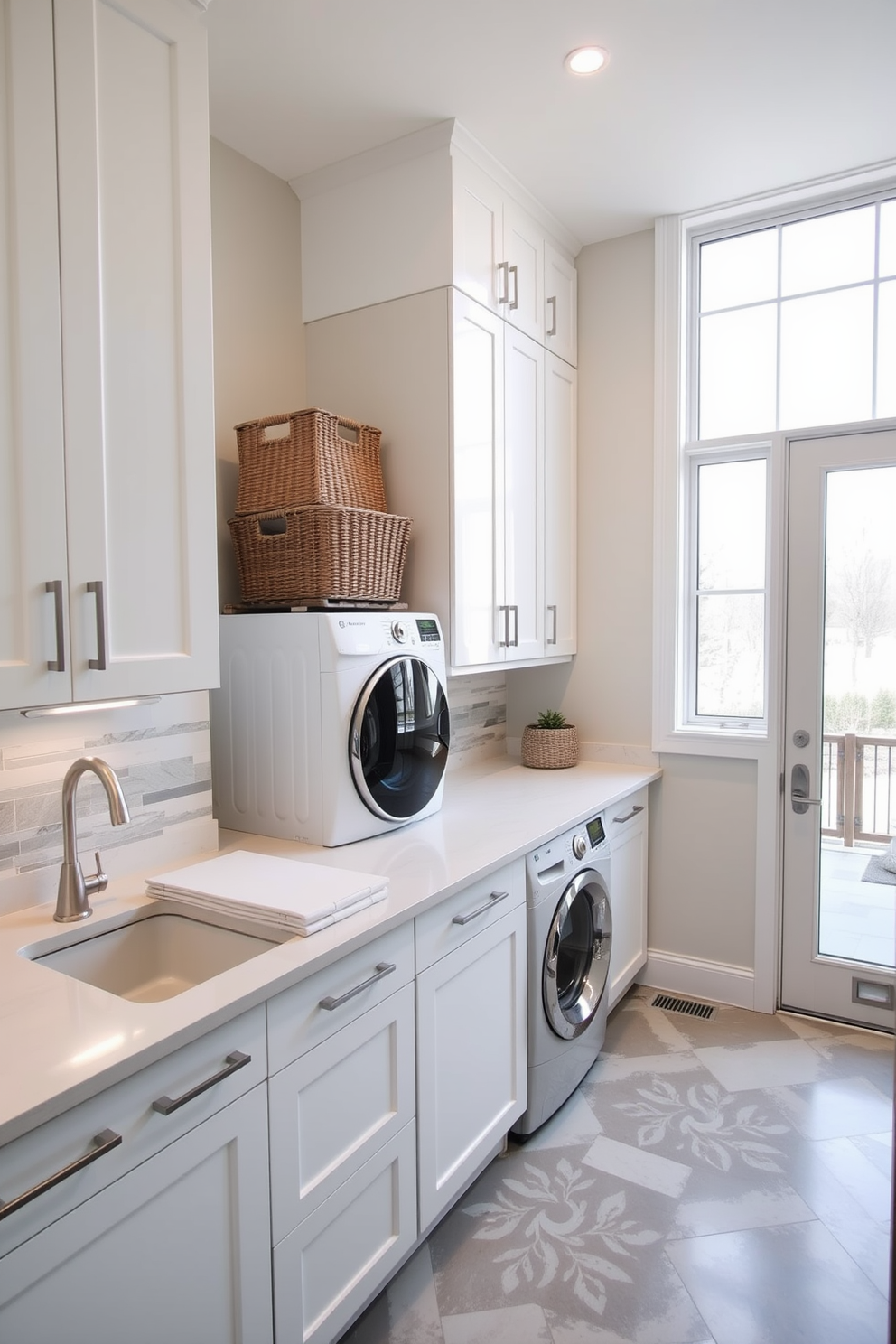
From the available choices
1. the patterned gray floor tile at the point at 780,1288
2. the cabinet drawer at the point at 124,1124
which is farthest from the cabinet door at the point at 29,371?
the patterned gray floor tile at the point at 780,1288

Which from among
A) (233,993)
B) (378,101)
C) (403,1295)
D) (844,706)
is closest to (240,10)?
(378,101)

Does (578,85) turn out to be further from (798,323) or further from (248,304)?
(798,323)

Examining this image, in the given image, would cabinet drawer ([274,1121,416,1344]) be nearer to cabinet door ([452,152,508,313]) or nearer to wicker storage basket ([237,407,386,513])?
wicker storage basket ([237,407,386,513])

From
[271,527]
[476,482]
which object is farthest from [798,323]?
[271,527]

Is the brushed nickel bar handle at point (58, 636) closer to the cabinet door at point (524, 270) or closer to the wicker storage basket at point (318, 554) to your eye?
the wicker storage basket at point (318, 554)

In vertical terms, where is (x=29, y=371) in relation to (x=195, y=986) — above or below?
above

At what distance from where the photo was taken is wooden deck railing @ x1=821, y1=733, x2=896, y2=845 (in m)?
2.56

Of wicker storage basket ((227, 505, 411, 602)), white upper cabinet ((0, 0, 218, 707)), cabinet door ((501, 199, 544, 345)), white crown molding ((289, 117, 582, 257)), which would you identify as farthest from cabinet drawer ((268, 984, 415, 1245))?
white crown molding ((289, 117, 582, 257))

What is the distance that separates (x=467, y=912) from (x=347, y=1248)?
63 cm

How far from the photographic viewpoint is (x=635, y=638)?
9.75 ft

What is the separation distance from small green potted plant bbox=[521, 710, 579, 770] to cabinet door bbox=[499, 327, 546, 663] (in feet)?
1.03

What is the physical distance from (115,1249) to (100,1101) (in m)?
0.20

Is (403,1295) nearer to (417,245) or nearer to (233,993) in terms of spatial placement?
(233,993)

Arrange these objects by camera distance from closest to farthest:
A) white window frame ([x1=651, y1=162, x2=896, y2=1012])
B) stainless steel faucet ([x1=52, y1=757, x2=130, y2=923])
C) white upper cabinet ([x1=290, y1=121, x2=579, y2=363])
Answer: stainless steel faucet ([x1=52, y1=757, x2=130, y2=923]), white upper cabinet ([x1=290, y1=121, x2=579, y2=363]), white window frame ([x1=651, y1=162, x2=896, y2=1012])
